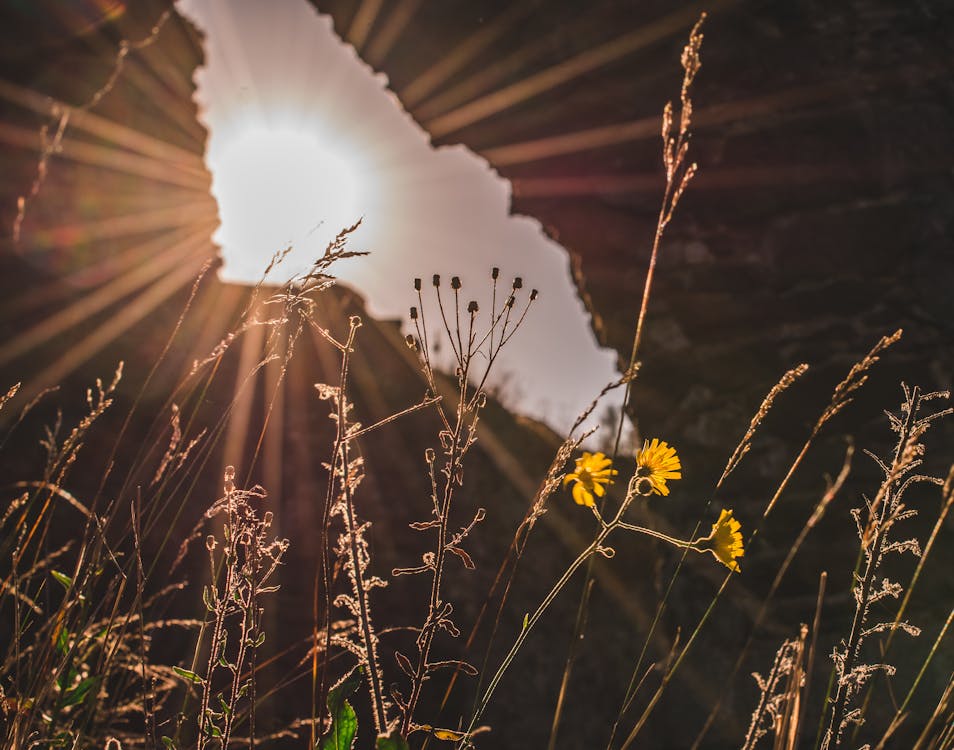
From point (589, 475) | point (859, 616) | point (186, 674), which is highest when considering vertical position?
point (589, 475)

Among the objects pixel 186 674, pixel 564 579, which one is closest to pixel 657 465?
pixel 564 579

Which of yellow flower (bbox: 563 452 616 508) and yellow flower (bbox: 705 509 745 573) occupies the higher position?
yellow flower (bbox: 563 452 616 508)

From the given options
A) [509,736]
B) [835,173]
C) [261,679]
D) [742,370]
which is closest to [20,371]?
[261,679]

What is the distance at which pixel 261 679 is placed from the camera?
286cm

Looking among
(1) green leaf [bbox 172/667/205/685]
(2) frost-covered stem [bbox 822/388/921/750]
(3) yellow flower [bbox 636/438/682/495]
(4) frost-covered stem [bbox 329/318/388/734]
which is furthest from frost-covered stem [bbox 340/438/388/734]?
(2) frost-covered stem [bbox 822/388/921/750]

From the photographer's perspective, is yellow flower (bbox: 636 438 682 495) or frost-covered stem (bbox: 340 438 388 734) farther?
yellow flower (bbox: 636 438 682 495)

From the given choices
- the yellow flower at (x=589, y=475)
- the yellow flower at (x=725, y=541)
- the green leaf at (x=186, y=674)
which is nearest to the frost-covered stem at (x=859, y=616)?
the yellow flower at (x=725, y=541)

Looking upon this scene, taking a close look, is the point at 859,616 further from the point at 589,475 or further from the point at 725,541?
the point at 589,475

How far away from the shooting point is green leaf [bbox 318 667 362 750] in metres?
0.73

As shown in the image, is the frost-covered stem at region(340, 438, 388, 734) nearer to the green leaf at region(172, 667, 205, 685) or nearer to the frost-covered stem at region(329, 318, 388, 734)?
the frost-covered stem at region(329, 318, 388, 734)

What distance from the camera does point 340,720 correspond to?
2.44ft

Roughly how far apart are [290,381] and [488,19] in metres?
→ 2.75

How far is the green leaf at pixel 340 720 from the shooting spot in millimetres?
734

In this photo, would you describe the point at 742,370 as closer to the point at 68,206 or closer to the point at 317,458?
the point at 317,458
